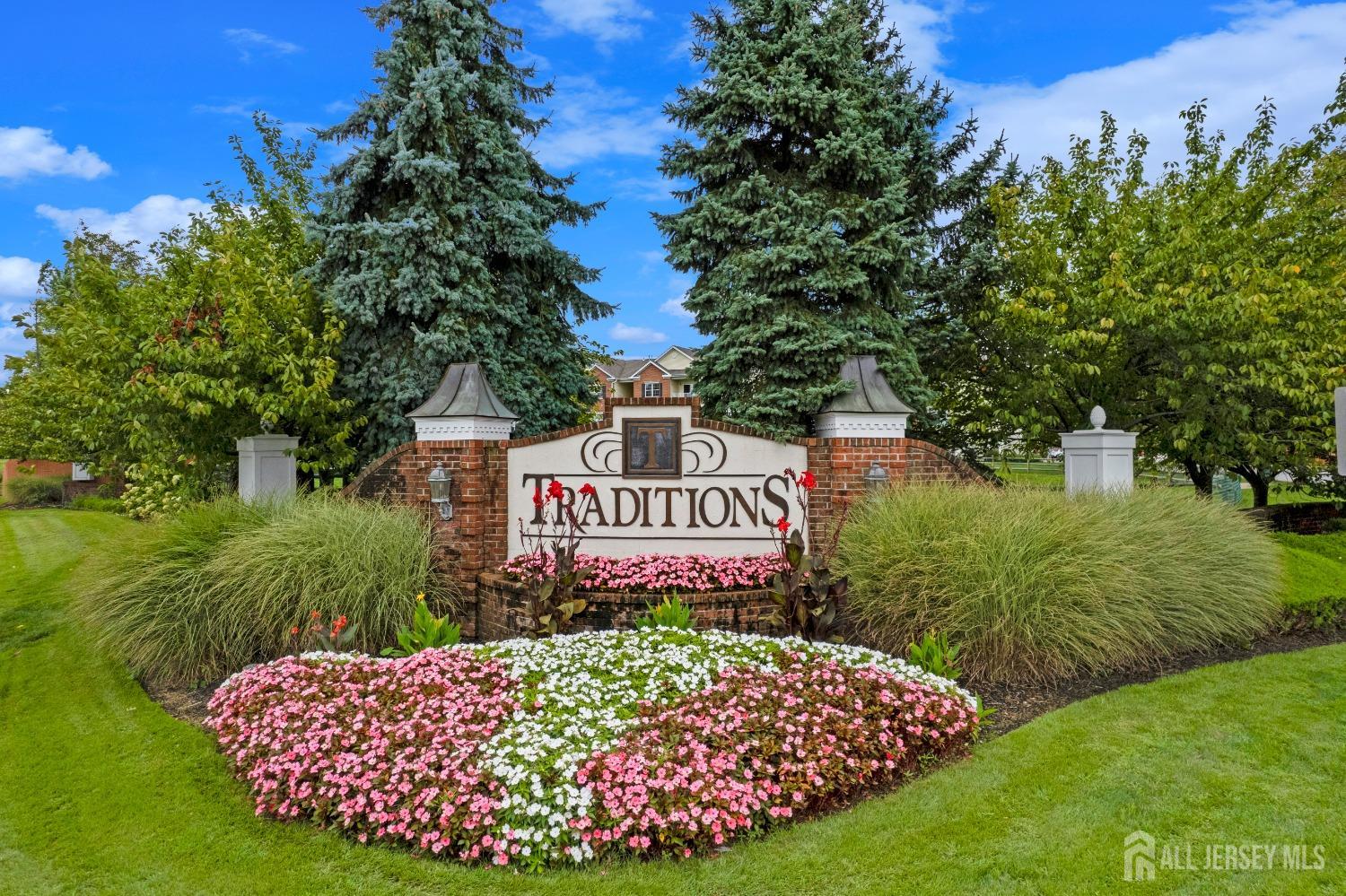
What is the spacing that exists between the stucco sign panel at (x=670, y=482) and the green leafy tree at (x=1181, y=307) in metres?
4.85

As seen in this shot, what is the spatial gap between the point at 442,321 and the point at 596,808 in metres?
7.37

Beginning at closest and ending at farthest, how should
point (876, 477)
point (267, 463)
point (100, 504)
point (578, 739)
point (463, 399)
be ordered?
point (578, 739), point (876, 477), point (463, 399), point (267, 463), point (100, 504)

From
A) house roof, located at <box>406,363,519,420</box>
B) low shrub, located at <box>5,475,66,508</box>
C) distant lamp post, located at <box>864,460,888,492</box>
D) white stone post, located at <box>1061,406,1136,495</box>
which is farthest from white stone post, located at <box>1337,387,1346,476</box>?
low shrub, located at <box>5,475,66,508</box>

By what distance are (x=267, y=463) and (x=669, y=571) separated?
5.56 m

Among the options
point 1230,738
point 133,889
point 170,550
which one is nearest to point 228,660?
point 170,550

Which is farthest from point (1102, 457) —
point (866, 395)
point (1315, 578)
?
point (866, 395)

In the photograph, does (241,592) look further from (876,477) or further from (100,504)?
(100,504)

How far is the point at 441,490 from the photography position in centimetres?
699

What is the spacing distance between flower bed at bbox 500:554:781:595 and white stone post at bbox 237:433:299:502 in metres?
3.88

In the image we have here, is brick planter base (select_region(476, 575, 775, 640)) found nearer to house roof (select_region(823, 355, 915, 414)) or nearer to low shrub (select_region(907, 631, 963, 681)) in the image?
low shrub (select_region(907, 631, 963, 681))

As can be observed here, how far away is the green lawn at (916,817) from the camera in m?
3.04

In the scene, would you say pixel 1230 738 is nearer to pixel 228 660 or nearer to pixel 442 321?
pixel 228 660

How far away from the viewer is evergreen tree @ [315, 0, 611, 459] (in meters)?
9.38

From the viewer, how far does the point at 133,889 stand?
3.10 metres
